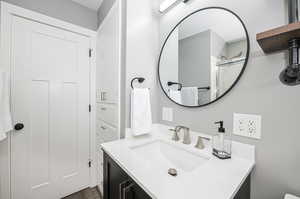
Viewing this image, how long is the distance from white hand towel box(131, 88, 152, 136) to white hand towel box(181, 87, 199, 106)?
1.06 ft

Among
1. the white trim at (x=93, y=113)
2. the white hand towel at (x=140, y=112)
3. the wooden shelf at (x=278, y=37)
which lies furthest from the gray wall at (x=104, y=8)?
the wooden shelf at (x=278, y=37)

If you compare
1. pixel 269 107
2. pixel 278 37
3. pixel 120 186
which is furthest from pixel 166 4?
pixel 120 186

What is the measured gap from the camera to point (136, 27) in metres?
1.14

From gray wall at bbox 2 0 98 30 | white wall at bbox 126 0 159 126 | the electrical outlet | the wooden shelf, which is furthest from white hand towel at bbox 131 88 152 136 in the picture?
gray wall at bbox 2 0 98 30

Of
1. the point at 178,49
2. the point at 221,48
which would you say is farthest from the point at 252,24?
the point at 178,49

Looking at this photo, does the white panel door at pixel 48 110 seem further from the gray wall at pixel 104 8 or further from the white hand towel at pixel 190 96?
the white hand towel at pixel 190 96

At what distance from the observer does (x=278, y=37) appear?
516 mm

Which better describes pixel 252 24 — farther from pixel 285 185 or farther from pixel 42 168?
pixel 42 168

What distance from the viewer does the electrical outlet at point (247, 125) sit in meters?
0.66

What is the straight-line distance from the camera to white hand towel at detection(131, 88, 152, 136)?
1.04 meters

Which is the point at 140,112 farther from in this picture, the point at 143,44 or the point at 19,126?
the point at 19,126

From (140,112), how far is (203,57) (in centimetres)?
67

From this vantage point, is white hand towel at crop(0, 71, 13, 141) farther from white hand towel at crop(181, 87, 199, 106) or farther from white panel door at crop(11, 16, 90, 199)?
white hand towel at crop(181, 87, 199, 106)

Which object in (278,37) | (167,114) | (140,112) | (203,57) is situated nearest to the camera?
(278,37)
